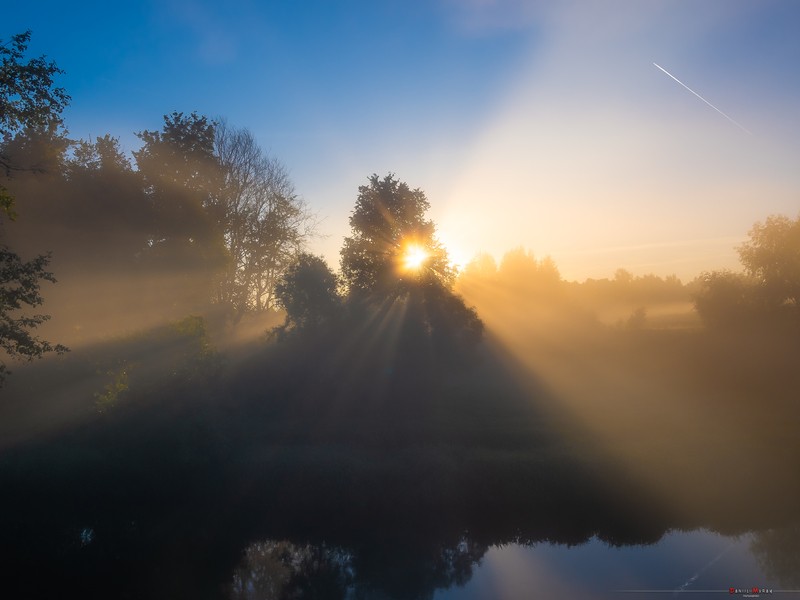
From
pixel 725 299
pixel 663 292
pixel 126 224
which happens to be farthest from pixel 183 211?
pixel 663 292

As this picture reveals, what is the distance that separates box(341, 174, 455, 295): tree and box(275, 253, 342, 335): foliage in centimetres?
205

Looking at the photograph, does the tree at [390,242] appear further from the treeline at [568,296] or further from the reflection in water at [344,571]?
the reflection in water at [344,571]

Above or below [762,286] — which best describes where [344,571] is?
below

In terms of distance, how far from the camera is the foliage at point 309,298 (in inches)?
1556

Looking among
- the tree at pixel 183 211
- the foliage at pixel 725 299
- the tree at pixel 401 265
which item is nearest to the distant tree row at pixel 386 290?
the tree at pixel 401 265

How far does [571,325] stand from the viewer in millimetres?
59562

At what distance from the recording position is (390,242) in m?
41.8

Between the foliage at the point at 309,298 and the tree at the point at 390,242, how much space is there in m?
2.05

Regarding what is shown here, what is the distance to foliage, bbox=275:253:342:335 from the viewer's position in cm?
3953

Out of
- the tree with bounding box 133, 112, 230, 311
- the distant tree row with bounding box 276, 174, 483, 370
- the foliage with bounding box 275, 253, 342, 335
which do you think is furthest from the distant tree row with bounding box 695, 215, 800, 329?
the tree with bounding box 133, 112, 230, 311

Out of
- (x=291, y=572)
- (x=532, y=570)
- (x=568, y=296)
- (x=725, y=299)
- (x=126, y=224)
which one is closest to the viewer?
(x=532, y=570)

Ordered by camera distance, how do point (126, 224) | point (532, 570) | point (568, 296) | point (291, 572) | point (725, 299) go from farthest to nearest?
point (568, 296) → point (725, 299) → point (126, 224) → point (291, 572) → point (532, 570)

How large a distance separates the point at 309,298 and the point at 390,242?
263 inches

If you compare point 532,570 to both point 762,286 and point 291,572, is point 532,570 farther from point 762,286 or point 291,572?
point 762,286
